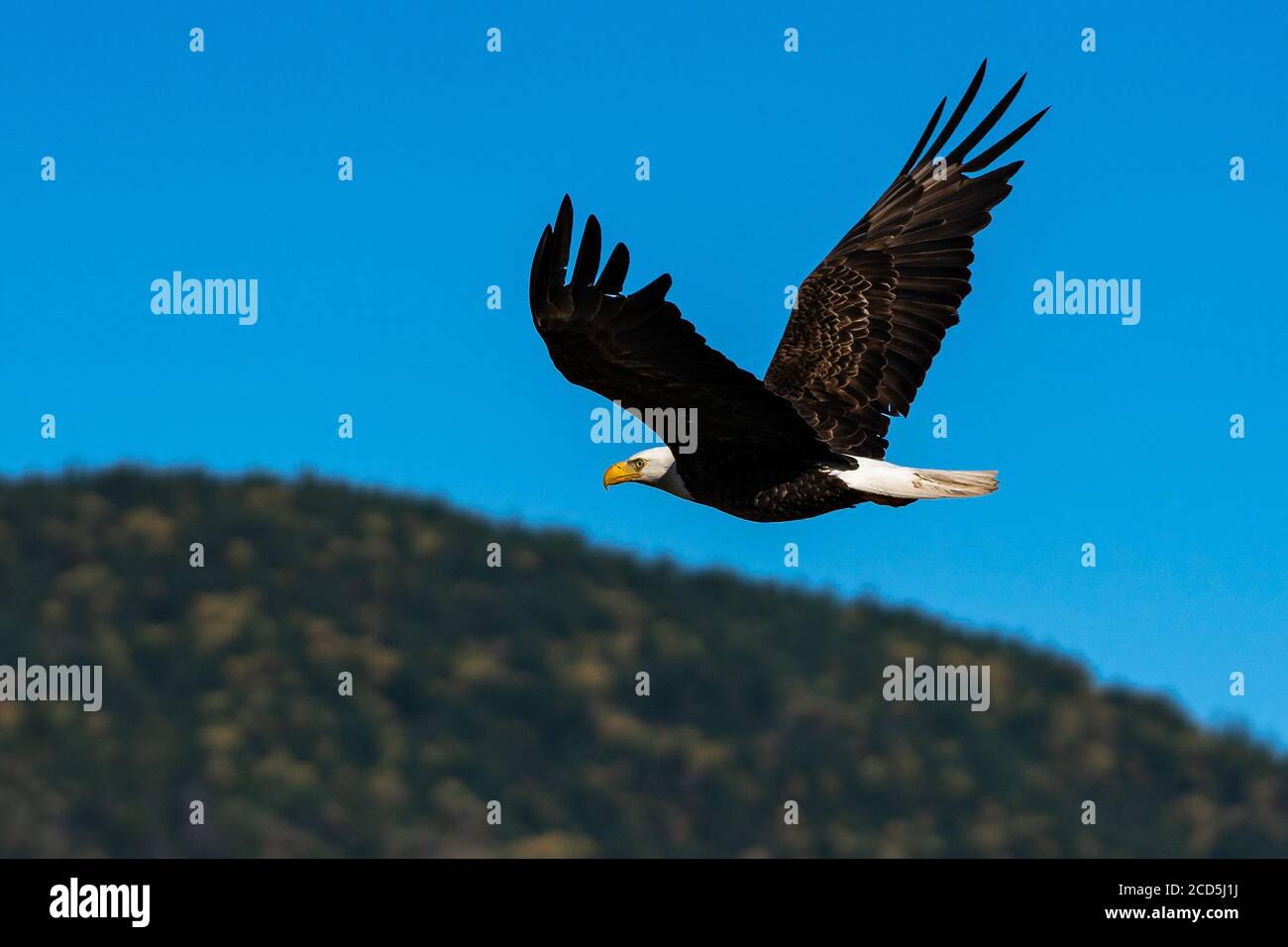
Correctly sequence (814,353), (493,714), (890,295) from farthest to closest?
(493,714) < (890,295) < (814,353)

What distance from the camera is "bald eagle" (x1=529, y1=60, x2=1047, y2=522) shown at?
8703 mm

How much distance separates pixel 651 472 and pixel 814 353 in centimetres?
207

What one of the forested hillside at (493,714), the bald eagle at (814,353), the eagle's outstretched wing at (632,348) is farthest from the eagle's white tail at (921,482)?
the forested hillside at (493,714)

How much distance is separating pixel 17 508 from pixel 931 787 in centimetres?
4090

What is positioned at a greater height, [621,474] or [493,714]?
[621,474]

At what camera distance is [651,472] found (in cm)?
1048

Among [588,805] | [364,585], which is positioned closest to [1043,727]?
[588,805]

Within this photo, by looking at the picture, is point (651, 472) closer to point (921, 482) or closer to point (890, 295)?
point (921, 482)

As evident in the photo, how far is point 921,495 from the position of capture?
10.1m

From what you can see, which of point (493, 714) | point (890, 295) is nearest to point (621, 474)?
point (890, 295)

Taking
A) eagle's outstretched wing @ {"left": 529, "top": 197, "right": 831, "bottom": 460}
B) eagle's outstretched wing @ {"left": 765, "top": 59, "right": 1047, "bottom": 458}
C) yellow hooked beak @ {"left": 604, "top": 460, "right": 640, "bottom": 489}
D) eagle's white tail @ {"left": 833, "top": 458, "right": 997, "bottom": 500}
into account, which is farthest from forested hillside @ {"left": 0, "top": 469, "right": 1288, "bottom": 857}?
eagle's outstretched wing @ {"left": 529, "top": 197, "right": 831, "bottom": 460}

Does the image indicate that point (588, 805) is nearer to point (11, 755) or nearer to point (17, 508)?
point (11, 755)

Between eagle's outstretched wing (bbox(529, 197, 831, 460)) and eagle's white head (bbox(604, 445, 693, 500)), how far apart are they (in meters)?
0.61

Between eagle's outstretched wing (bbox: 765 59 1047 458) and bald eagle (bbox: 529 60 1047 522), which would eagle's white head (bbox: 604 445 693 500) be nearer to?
bald eagle (bbox: 529 60 1047 522)
